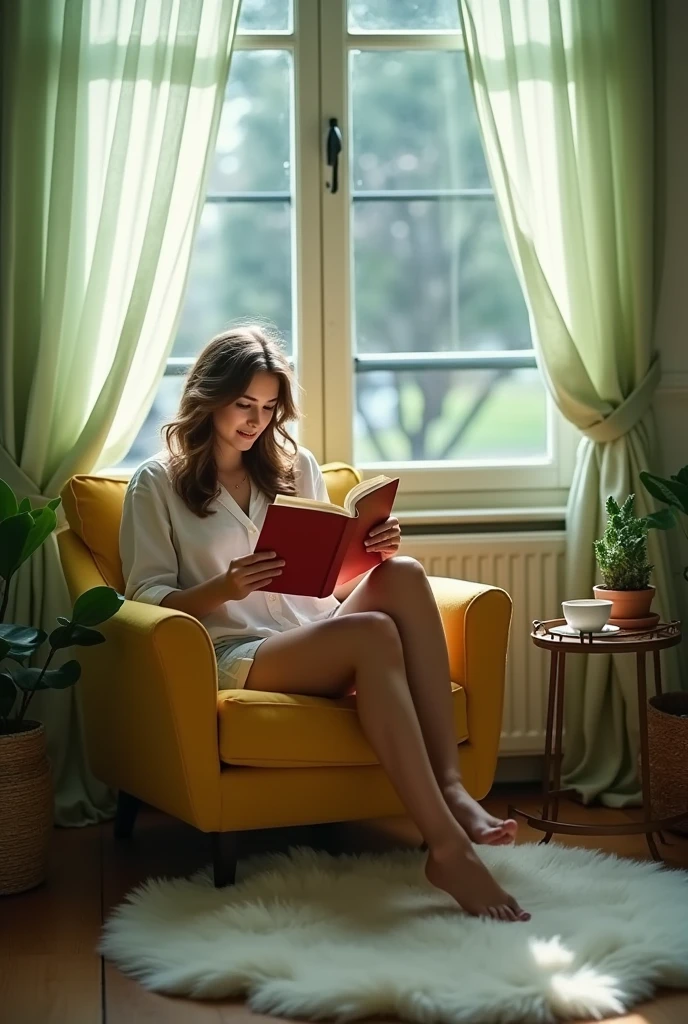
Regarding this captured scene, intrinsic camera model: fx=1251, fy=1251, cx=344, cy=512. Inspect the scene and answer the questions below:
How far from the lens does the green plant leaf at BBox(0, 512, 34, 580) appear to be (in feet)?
8.37

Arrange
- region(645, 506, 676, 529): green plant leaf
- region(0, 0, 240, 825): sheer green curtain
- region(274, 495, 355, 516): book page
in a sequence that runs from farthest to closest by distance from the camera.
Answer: region(0, 0, 240, 825): sheer green curtain
region(645, 506, 676, 529): green plant leaf
region(274, 495, 355, 516): book page

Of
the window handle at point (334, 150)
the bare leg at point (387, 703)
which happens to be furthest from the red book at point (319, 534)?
the window handle at point (334, 150)

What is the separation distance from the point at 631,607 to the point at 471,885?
2.88 feet

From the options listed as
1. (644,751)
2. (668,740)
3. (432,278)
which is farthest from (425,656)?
(432,278)

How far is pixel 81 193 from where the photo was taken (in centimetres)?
308

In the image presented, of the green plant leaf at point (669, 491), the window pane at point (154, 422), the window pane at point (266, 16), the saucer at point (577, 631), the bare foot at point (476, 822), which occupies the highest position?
the window pane at point (266, 16)

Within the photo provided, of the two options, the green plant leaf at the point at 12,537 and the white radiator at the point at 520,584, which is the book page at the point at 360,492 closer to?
the green plant leaf at the point at 12,537

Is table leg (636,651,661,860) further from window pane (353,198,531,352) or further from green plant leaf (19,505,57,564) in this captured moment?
green plant leaf (19,505,57,564)

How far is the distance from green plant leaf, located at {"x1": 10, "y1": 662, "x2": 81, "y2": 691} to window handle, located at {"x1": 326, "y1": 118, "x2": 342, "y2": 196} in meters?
1.47

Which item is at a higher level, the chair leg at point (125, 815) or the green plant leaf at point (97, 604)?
the green plant leaf at point (97, 604)

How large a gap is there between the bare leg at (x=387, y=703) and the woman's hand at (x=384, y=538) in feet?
0.47

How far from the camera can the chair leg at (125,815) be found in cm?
295

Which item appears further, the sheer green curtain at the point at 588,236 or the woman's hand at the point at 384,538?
the sheer green curtain at the point at 588,236

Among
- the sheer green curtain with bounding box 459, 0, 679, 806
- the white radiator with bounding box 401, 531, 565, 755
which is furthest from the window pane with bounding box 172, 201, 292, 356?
the white radiator with bounding box 401, 531, 565, 755
